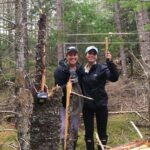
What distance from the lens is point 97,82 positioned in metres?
5.63

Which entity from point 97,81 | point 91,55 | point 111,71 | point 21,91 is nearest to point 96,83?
point 97,81

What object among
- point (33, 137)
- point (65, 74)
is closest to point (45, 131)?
point (33, 137)

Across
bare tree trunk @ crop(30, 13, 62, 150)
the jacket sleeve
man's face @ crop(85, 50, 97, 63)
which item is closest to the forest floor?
the jacket sleeve

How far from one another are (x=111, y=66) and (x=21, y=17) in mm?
1431

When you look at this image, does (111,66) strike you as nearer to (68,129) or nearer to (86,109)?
(86,109)

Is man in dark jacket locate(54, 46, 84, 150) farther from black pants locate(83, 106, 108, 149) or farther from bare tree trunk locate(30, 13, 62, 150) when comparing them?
bare tree trunk locate(30, 13, 62, 150)

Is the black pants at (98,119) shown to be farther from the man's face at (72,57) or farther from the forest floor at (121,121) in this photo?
the man's face at (72,57)

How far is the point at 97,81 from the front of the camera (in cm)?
563

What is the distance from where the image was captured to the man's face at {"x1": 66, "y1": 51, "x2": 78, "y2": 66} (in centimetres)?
539

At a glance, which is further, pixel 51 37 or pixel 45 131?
pixel 51 37

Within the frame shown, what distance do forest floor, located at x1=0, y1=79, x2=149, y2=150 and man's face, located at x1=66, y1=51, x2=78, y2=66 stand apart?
3.44 feet

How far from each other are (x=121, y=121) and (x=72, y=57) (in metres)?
4.83

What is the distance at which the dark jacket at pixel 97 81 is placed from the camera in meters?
5.61

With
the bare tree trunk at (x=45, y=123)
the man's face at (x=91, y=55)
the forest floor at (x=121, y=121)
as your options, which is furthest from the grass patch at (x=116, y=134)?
the bare tree trunk at (x=45, y=123)
